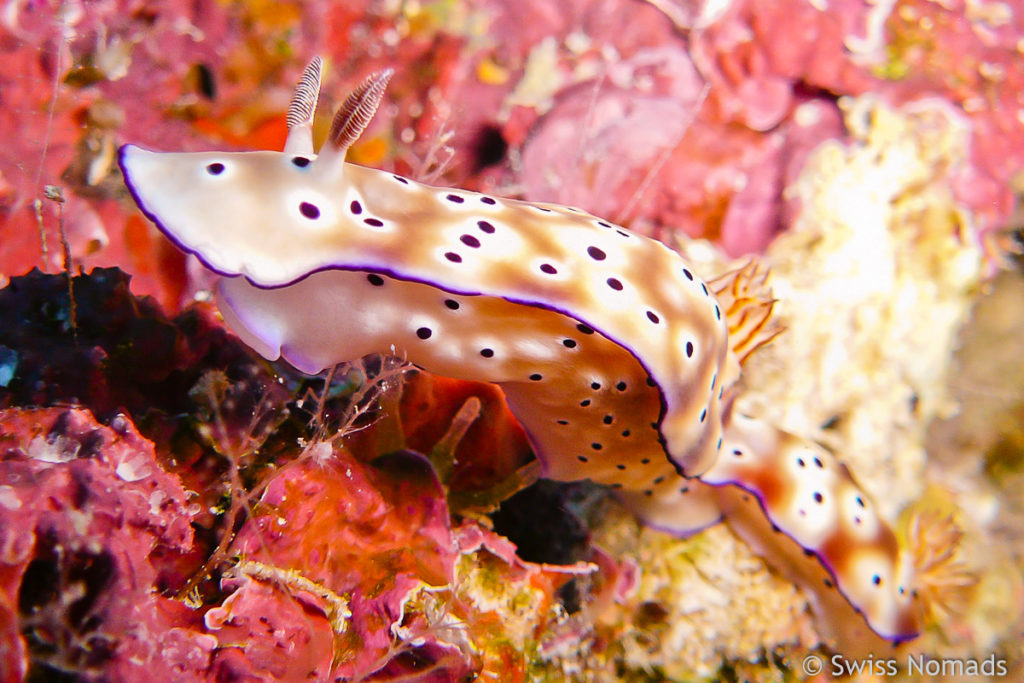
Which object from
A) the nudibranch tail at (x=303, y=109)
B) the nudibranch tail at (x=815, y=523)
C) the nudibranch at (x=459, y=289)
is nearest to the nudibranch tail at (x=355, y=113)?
the nudibranch at (x=459, y=289)

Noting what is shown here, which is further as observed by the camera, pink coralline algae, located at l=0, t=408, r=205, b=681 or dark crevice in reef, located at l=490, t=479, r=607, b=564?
dark crevice in reef, located at l=490, t=479, r=607, b=564

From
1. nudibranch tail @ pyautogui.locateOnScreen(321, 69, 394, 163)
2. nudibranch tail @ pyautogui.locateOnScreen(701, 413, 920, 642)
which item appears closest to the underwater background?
nudibranch tail @ pyautogui.locateOnScreen(701, 413, 920, 642)

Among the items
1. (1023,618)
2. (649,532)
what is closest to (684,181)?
(649,532)

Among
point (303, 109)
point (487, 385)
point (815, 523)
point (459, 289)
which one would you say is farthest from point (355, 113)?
point (815, 523)

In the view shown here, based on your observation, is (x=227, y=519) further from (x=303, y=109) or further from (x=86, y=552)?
(x=303, y=109)

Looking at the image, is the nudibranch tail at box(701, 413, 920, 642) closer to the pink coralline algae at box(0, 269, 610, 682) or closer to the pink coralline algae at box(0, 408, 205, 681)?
the pink coralline algae at box(0, 269, 610, 682)
